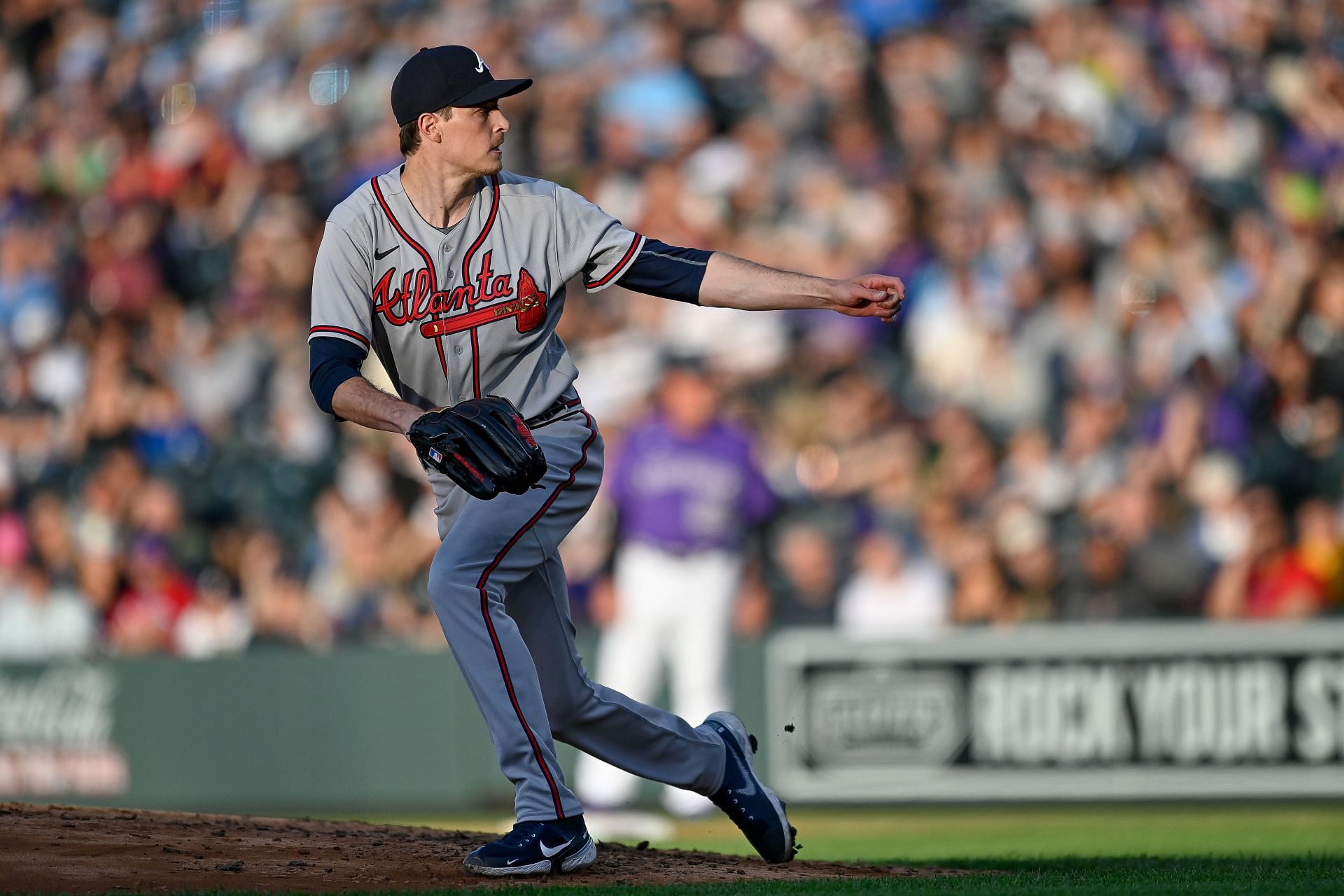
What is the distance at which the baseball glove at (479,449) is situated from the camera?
3941 millimetres

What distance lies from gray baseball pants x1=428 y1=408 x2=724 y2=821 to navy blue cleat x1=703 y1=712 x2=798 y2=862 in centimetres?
9

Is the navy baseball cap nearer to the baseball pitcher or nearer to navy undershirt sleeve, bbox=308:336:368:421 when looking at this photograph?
the baseball pitcher

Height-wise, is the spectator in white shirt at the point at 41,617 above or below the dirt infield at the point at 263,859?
above

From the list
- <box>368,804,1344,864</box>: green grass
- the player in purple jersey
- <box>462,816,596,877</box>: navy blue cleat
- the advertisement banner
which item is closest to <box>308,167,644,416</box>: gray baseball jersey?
<box>462,816,596,877</box>: navy blue cleat

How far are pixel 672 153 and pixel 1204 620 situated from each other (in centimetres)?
467

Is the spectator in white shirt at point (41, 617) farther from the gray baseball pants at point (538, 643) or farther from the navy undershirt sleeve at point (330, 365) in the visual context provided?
the navy undershirt sleeve at point (330, 365)

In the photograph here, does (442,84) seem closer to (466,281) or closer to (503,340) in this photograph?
(466,281)

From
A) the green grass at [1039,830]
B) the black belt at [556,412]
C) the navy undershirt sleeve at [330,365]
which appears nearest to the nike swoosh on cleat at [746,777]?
the black belt at [556,412]

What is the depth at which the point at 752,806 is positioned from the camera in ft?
15.8

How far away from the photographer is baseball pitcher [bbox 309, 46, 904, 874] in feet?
13.9

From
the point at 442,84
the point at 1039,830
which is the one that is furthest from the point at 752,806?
the point at 1039,830

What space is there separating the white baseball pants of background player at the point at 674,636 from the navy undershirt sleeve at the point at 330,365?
14.9 ft

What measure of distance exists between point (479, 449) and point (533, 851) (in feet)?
3.53

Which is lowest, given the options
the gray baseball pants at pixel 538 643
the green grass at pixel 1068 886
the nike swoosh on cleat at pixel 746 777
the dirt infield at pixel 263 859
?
the green grass at pixel 1068 886
